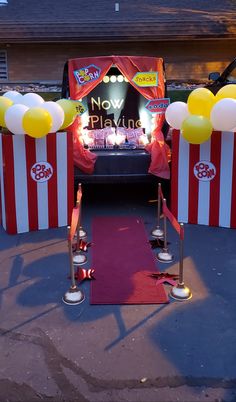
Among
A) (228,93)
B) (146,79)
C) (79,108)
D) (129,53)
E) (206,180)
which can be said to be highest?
(129,53)

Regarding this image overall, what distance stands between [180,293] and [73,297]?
914mm

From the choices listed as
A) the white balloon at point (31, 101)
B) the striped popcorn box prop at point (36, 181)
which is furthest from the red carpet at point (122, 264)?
the white balloon at point (31, 101)

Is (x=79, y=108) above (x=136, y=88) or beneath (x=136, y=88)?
beneath

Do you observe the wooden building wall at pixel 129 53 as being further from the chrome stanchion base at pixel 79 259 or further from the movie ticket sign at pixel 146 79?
the chrome stanchion base at pixel 79 259

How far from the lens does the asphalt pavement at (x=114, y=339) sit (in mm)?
2701

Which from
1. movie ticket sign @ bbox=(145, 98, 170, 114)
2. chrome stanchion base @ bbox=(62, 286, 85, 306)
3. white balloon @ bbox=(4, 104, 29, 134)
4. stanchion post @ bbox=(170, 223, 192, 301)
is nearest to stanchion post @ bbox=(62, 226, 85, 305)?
chrome stanchion base @ bbox=(62, 286, 85, 306)

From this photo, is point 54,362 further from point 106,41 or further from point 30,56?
point 30,56

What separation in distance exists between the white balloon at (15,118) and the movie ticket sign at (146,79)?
85.2 inches

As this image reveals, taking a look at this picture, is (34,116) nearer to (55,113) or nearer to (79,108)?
(55,113)

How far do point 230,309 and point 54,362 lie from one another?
59.7 inches

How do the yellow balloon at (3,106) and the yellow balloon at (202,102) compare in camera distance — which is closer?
the yellow balloon at (202,102)

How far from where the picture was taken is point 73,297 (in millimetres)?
3742

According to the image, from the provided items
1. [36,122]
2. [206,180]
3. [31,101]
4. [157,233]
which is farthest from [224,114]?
[31,101]

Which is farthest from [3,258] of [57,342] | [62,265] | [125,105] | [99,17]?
[99,17]
